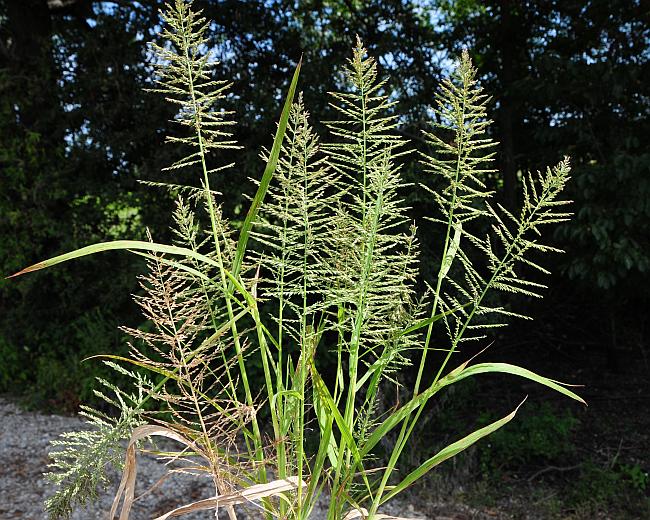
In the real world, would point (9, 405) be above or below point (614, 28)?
below

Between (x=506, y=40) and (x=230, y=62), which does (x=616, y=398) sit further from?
(x=230, y=62)

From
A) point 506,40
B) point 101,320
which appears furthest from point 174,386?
point 506,40

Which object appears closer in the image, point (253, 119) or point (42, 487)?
point (42, 487)

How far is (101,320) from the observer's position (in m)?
4.38

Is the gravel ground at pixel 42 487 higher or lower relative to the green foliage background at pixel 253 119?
lower

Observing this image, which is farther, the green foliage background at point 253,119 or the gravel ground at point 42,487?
the green foliage background at point 253,119

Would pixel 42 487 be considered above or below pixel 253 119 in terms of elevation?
below

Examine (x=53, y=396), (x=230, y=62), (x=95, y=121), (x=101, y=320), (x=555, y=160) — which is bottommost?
(x=53, y=396)

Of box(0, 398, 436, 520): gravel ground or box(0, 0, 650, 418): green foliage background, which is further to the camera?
box(0, 0, 650, 418): green foliage background

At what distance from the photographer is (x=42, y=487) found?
3102mm

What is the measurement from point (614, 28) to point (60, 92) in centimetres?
363

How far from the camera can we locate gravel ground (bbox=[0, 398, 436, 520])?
9.30 ft

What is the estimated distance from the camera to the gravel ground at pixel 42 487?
284 cm

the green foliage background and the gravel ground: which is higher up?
the green foliage background
